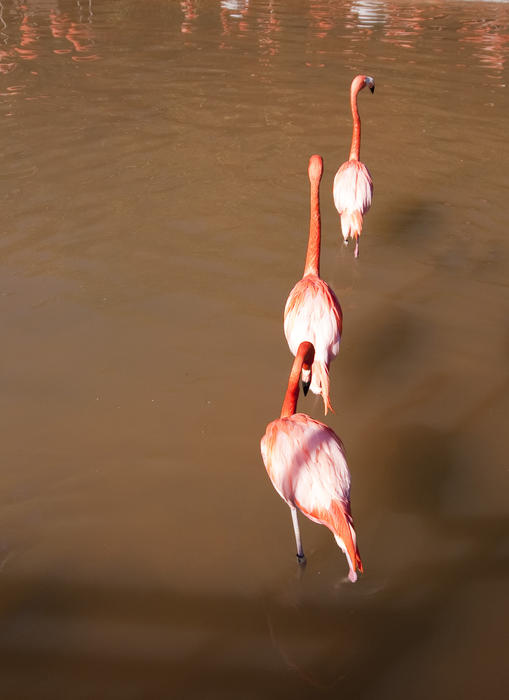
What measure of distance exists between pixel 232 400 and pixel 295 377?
40.1 inches

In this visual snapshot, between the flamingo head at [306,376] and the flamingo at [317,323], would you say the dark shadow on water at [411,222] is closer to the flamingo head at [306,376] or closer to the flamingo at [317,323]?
the flamingo at [317,323]

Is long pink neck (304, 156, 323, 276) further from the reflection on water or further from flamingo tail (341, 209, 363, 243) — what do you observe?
the reflection on water

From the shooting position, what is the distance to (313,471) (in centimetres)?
226

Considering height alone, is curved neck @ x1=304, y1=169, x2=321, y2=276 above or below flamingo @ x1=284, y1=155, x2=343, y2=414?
above

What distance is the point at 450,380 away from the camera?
3586mm

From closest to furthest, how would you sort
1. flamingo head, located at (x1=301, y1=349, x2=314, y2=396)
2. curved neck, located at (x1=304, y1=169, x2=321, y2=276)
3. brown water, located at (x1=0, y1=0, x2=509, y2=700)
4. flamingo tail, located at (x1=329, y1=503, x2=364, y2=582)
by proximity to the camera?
1. flamingo tail, located at (x1=329, y1=503, x2=364, y2=582)
2. brown water, located at (x1=0, y1=0, x2=509, y2=700)
3. flamingo head, located at (x1=301, y1=349, x2=314, y2=396)
4. curved neck, located at (x1=304, y1=169, x2=321, y2=276)

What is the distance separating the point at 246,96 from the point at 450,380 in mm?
5584

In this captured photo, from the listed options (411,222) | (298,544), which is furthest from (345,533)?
(411,222)

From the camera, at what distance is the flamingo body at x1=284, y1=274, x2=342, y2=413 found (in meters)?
3.07

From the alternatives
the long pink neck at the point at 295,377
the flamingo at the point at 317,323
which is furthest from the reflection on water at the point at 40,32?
the long pink neck at the point at 295,377

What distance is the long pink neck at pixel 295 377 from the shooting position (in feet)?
7.96

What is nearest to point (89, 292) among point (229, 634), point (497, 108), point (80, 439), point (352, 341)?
point (80, 439)

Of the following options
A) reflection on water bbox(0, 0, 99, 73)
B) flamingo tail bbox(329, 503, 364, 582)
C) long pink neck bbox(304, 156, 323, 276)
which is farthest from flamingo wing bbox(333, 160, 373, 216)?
reflection on water bbox(0, 0, 99, 73)

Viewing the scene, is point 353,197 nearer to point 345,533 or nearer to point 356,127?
point 356,127
